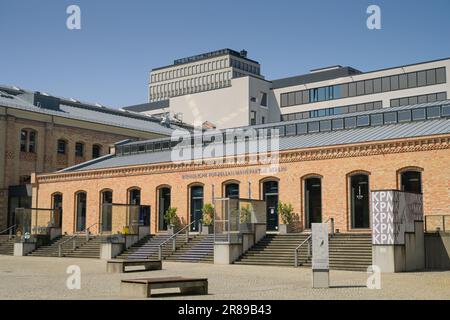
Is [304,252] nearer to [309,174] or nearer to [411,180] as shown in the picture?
[309,174]

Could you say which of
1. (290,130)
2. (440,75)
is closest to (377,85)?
(440,75)

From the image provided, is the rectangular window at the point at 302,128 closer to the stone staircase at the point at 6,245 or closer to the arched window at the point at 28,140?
the stone staircase at the point at 6,245

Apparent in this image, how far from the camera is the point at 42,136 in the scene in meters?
51.8

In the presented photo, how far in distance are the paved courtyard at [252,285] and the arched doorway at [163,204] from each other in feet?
50.0

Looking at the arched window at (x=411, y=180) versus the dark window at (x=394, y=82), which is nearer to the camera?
the arched window at (x=411, y=180)

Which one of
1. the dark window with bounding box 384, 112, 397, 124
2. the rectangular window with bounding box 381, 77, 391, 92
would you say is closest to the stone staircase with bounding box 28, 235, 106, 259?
the dark window with bounding box 384, 112, 397, 124

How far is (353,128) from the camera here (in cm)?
3762

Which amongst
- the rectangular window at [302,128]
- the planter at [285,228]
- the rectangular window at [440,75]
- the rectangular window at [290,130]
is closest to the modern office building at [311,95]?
the rectangular window at [440,75]

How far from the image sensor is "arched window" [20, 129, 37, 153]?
166 ft

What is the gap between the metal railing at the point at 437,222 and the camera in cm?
2770

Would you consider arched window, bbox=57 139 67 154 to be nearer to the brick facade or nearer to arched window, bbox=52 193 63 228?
arched window, bbox=52 193 63 228

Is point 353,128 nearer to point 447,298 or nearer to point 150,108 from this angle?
point 447,298

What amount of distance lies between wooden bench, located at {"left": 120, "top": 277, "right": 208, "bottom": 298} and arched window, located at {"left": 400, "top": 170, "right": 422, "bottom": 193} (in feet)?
57.6
